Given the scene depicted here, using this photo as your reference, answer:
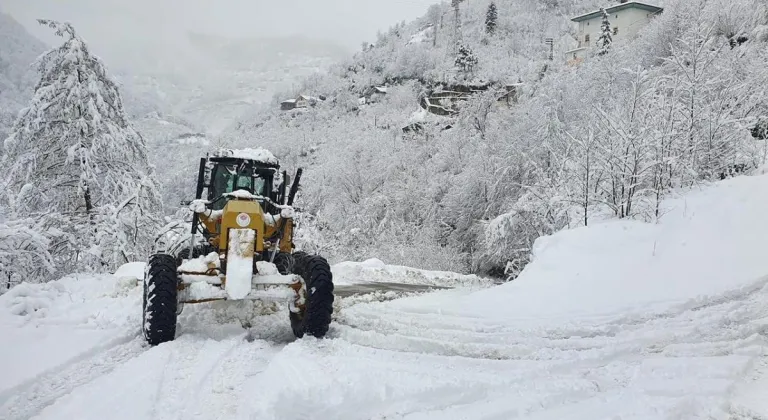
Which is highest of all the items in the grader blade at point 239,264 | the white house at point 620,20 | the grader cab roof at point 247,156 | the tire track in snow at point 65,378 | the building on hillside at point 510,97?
the white house at point 620,20

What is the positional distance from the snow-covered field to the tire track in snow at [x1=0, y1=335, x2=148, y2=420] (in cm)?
2

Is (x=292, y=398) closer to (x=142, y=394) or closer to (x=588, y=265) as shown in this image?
(x=142, y=394)

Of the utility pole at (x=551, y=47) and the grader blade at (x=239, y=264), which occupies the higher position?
the utility pole at (x=551, y=47)

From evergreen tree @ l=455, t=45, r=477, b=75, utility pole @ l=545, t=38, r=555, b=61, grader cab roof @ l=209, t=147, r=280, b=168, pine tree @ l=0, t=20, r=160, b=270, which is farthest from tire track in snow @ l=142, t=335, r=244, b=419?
utility pole @ l=545, t=38, r=555, b=61

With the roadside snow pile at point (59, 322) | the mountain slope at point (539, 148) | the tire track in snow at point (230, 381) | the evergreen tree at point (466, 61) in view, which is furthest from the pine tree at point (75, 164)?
the evergreen tree at point (466, 61)

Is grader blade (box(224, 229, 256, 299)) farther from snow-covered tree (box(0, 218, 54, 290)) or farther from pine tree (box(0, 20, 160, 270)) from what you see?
pine tree (box(0, 20, 160, 270))

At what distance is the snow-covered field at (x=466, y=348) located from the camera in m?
3.49

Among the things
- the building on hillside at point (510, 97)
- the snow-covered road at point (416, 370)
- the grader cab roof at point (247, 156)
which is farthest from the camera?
the building on hillside at point (510, 97)

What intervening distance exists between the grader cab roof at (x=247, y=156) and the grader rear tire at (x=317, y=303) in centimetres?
229

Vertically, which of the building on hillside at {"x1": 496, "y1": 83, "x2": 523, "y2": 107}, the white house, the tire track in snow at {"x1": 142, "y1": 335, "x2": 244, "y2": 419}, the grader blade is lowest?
the tire track in snow at {"x1": 142, "y1": 335, "x2": 244, "y2": 419}

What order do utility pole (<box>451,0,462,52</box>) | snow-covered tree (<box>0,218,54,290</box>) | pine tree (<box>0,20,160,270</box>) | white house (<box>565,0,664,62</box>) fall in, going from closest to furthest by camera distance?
snow-covered tree (<box>0,218,54,290</box>)
pine tree (<box>0,20,160,270</box>)
white house (<box>565,0,664,62</box>)
utility pole (<box>451,0,462,52</box>)

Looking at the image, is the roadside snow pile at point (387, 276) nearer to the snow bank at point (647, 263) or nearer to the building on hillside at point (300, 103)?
the snow bank at point (647, 263)

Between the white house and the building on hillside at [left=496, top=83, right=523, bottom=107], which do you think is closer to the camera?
the building on hillside at [left=496, top=83, right=523, bottom=107]

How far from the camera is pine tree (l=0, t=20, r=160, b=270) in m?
12.7
